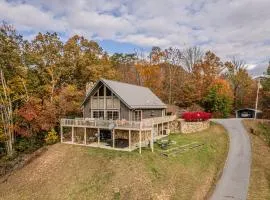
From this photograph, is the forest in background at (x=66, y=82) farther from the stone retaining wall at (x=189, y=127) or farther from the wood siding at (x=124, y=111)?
the stone retaining wall at (x=189, y=127)

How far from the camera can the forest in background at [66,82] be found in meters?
30.8

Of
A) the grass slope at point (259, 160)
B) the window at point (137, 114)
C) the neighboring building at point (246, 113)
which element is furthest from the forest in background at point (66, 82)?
the grass slope at point (259, 160)

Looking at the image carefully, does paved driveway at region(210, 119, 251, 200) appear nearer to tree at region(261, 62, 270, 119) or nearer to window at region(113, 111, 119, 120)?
window at region(113, 111, 119, 120)

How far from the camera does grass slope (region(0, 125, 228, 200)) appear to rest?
17797 mm

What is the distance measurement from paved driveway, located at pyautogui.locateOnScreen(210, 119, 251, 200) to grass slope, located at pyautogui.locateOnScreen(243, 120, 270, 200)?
478mm

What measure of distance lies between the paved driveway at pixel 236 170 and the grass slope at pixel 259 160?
48cm

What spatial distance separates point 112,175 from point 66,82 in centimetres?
2249

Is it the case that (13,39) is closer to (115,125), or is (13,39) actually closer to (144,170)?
(115,125)

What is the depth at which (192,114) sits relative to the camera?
33.4 meters

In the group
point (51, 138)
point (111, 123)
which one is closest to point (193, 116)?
point (111, 123)

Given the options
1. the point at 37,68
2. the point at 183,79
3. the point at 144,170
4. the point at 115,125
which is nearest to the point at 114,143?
the point at 115,125

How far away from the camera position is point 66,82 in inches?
1503

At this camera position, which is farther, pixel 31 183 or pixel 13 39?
pixel 13 39

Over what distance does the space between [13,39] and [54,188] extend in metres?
20.5
